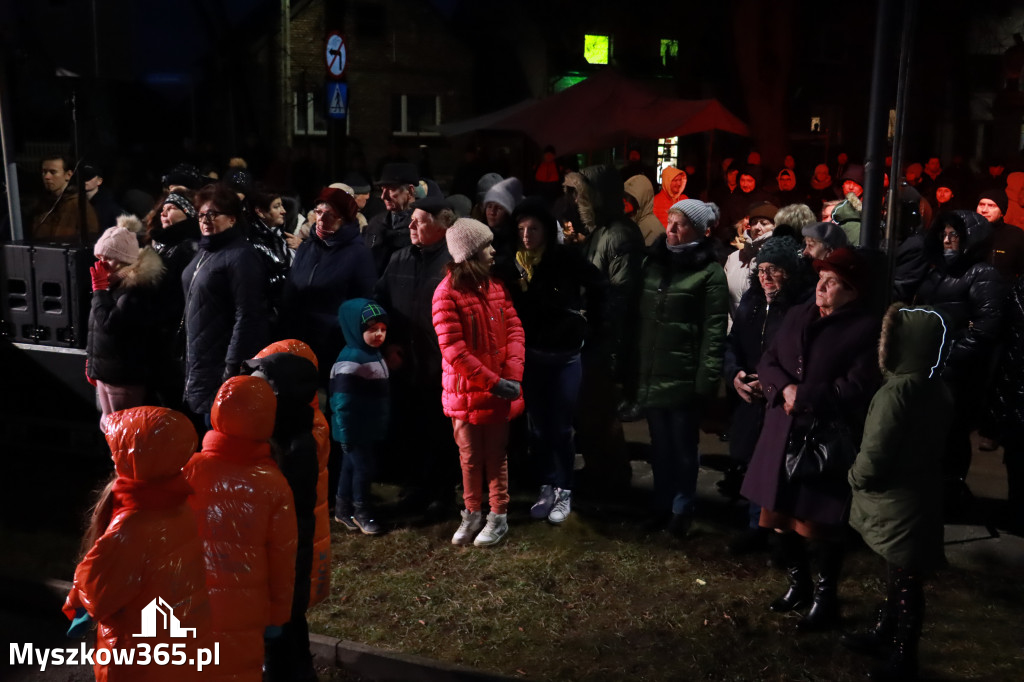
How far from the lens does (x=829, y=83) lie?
3838 cm

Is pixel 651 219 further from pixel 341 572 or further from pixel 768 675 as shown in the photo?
pixel 768 675

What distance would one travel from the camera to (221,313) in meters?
6.22

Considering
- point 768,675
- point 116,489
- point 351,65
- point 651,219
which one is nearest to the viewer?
point 116,489

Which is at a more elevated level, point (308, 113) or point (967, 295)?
point (308, 113)

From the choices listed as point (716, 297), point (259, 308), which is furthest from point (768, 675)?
point (259, 308)

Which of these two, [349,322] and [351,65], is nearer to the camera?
[349,322]

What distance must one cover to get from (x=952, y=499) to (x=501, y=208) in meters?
3.46

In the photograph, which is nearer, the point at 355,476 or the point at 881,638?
the point at 881,638

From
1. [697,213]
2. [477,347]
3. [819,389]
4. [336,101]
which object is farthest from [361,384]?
[336,101]

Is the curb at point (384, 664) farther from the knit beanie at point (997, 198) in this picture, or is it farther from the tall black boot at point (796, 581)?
the knit beanie at point (997, 198)

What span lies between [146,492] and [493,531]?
328 cm

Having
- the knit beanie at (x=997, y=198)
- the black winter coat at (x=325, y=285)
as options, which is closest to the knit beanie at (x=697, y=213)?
the black winter coat at (x=325, y=285)

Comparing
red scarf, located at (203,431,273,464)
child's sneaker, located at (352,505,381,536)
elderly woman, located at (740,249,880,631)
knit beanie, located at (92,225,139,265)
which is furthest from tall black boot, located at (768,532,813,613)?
knit beanie, located at (92,225,139,265)

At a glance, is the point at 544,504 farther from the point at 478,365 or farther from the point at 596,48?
the point at 596,48
